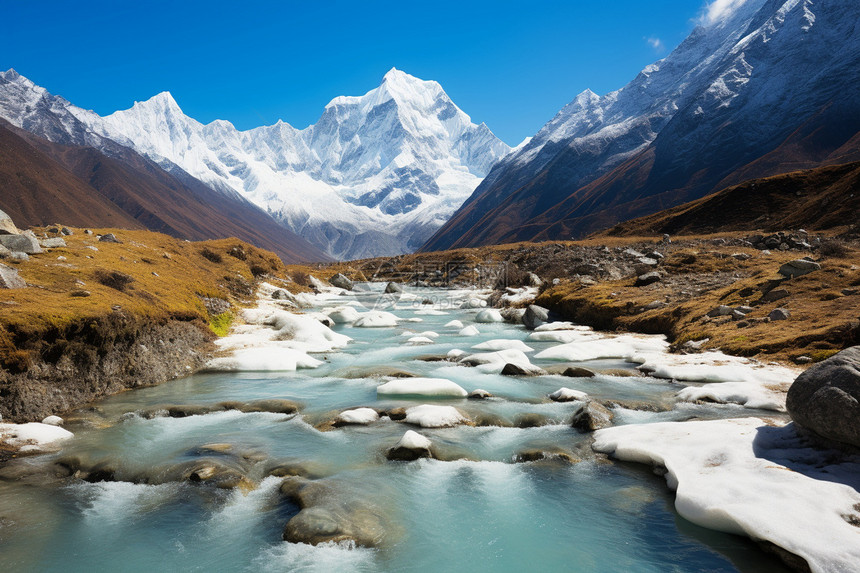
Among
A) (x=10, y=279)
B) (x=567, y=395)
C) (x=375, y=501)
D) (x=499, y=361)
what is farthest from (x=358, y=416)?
(x=10, y=279)

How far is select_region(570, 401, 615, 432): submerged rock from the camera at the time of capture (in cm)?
1459

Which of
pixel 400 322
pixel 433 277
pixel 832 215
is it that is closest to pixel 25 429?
pixel 400 322

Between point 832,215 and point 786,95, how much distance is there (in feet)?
573

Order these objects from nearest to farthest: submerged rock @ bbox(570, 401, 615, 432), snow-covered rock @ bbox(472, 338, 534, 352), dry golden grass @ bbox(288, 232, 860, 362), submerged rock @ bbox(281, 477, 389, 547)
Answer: submerged rock @ bbox(281, 477, 389, 547)
submerged rock @ bbox(570, 401, 615, 432)
dry golden grass @ bbox(288, 232, 860, 362)
snow-covered rock @ bbox(472, 338, 534, 352)

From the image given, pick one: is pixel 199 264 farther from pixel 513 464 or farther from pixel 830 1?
pixel 830 1

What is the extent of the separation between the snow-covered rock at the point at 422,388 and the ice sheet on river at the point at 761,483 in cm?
701

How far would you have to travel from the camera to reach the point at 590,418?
14656 mm

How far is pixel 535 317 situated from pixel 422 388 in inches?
834

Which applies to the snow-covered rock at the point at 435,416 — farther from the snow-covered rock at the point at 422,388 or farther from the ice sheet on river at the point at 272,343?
the ice sheet on river at the point at 272,343

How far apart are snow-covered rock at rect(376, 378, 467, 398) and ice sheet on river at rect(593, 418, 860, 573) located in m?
7.01

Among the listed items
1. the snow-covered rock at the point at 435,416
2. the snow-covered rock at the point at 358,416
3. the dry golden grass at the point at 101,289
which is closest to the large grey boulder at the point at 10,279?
the dry golden grass at the point at 101,289

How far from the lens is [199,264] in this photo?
43.1 meters

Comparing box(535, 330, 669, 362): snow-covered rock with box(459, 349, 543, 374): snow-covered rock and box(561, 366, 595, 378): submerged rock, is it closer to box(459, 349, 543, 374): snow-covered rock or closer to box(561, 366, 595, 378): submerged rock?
box(459, 349, 543, 374): snow-covered rock

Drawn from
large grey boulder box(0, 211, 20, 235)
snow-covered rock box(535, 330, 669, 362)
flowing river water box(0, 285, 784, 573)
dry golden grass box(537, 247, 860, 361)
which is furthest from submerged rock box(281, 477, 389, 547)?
large grey boulder box(0, 211, 20, 235)
